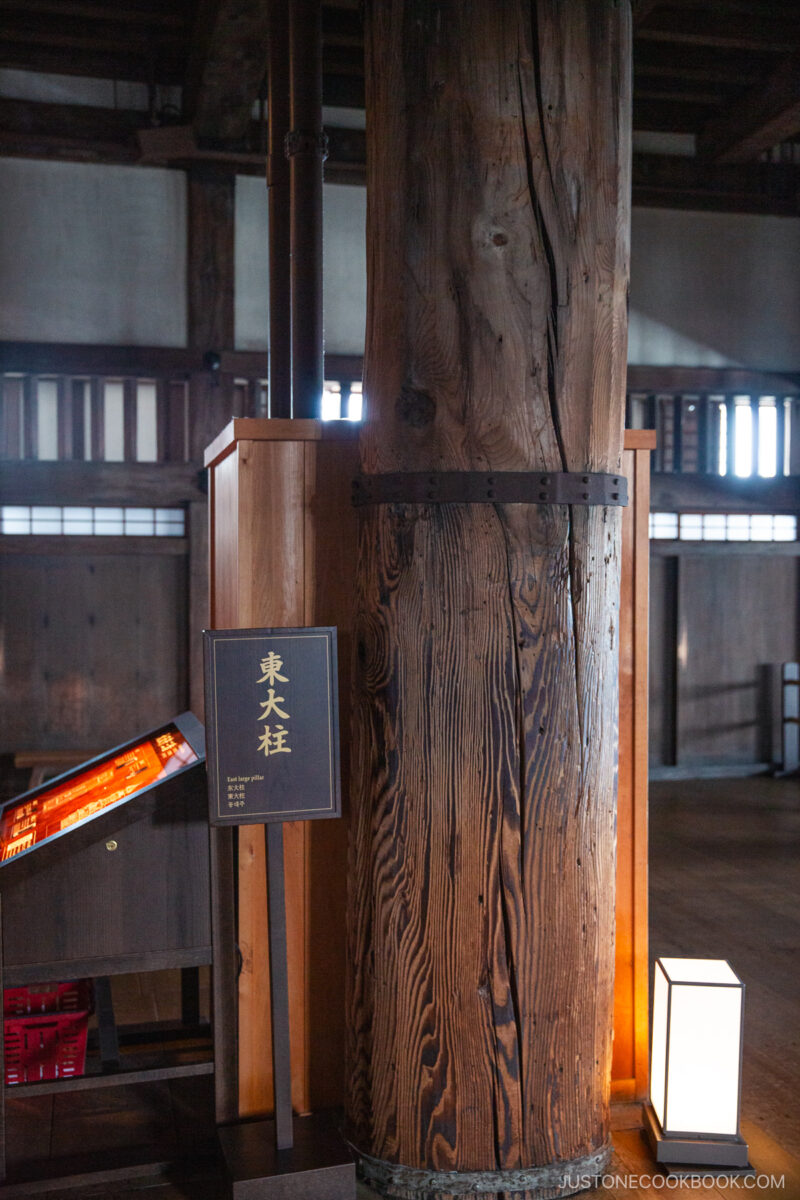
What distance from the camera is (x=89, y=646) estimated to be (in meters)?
7.28

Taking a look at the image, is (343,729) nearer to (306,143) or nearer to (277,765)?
(277,765)

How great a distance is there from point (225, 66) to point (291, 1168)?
599cm

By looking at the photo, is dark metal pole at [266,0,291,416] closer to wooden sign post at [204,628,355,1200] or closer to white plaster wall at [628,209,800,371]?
wooden sign post at [204,628,355,1200]

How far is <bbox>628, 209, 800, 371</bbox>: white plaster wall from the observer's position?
26.6ft

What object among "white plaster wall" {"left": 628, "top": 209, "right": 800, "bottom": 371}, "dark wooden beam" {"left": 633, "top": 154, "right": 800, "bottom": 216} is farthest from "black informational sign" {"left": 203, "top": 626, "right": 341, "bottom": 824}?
"dark wooden beam" {"left": 633, "top": 154, "right": 800, "bottom": 216}

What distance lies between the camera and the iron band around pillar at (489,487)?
2.31m

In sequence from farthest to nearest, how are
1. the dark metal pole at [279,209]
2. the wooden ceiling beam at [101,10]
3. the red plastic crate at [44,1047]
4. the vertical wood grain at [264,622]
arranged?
the wooden ceiling beam at [101,10], the dark metal pole at [279,209], the red plastic crate at [44,1047], the vertical wood grain at [264,622]

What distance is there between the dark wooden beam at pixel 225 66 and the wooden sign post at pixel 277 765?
450 centimetres

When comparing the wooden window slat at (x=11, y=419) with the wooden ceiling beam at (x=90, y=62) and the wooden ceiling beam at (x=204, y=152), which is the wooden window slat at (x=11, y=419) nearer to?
the wooden ceiling beam at (x=204, y=152)

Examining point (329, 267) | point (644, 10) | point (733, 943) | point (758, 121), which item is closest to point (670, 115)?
point (758, 121)

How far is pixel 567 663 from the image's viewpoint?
2.36 meters

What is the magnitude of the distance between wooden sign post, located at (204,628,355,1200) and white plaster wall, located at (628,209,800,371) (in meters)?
6.45

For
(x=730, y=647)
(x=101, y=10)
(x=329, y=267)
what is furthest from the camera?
(x=730, y=647)

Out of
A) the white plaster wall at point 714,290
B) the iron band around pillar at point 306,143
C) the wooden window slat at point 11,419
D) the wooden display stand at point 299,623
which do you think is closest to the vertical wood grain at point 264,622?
the wooden display stand at point 299,623
